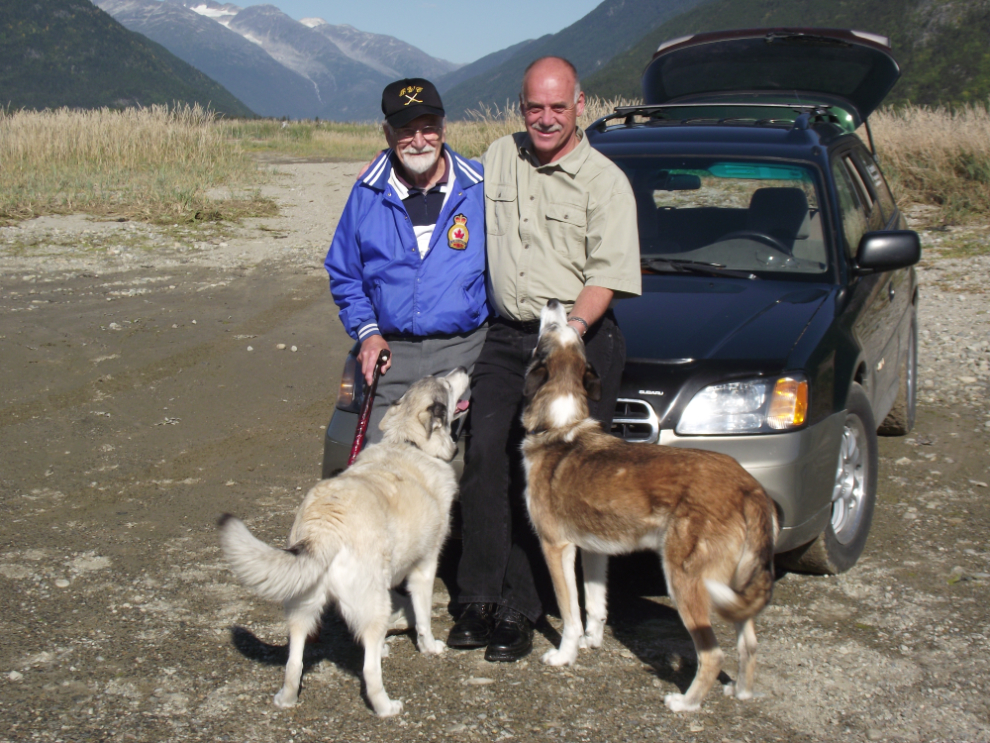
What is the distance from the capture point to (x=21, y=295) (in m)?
9.58

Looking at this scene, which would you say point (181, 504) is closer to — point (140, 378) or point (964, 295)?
point (140, 378)

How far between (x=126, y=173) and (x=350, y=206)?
48.6 ft

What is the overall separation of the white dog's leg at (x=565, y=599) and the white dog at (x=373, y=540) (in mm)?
499

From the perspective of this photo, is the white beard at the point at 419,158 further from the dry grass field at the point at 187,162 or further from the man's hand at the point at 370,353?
the dry grass field at the point at 187,162

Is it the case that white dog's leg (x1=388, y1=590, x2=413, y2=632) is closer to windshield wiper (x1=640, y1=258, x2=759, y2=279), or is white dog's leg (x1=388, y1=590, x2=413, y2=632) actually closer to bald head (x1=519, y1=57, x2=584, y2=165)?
bald head (x1=519, y1=57, x2=584, y2=165)

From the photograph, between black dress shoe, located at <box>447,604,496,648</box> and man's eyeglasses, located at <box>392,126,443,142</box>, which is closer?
black dress shoe, located at <box>447,604,496,648</box>

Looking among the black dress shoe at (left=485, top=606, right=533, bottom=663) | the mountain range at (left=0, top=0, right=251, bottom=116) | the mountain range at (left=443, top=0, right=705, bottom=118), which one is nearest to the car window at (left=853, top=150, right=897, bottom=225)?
the black dress shoe at (left=485, top=606, right=533, bottom=663)

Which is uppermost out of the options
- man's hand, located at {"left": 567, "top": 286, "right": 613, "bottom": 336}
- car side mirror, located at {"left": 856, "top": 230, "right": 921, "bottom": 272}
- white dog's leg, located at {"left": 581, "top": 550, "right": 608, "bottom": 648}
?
car side mirror, located at {"left": 856, "top": 230, "right": 921, "bottom": 272}

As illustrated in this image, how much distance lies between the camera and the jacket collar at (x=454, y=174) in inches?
151

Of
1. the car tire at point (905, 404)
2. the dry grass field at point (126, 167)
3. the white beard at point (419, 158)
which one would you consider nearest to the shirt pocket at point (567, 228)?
the white beard at point (419, 158)

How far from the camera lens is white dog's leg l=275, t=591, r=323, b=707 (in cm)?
297

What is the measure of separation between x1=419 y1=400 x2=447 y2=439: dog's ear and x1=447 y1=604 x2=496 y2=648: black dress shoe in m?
0.75

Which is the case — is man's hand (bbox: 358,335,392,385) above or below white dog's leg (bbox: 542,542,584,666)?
above

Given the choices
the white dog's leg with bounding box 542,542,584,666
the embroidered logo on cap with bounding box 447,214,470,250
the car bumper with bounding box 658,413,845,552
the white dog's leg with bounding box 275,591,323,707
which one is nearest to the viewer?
the white dog's leg with bounding box 275,591,323,707
